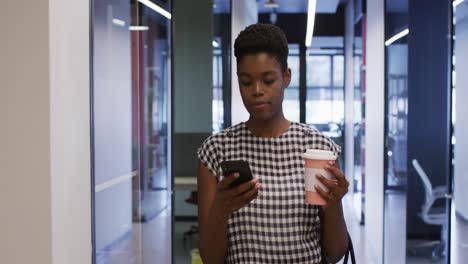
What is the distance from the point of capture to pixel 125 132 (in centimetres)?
652

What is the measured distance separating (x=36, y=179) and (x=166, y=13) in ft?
9.16

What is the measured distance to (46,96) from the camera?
2.17m

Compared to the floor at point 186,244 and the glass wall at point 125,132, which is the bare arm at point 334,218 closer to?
the glass wall at point 125,132

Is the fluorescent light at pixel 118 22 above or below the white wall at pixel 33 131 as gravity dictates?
above

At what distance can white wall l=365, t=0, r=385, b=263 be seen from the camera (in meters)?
→ 6.00

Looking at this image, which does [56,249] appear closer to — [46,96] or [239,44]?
[46,96]

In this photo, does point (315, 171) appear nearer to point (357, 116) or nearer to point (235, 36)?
point (235, 36)

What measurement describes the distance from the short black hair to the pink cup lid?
10.2 inches

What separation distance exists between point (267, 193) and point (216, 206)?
162mm

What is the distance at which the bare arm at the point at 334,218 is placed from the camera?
1.40m

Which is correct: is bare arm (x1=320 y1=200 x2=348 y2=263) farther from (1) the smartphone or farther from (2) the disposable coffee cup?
(1) the smartphone

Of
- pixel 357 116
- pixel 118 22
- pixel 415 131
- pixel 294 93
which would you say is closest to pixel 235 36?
pixel 118 22

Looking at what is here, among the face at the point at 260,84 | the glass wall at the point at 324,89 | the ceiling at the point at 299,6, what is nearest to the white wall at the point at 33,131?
the face at the point at 260,84

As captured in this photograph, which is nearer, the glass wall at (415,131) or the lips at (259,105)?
the lips at (259,105)
